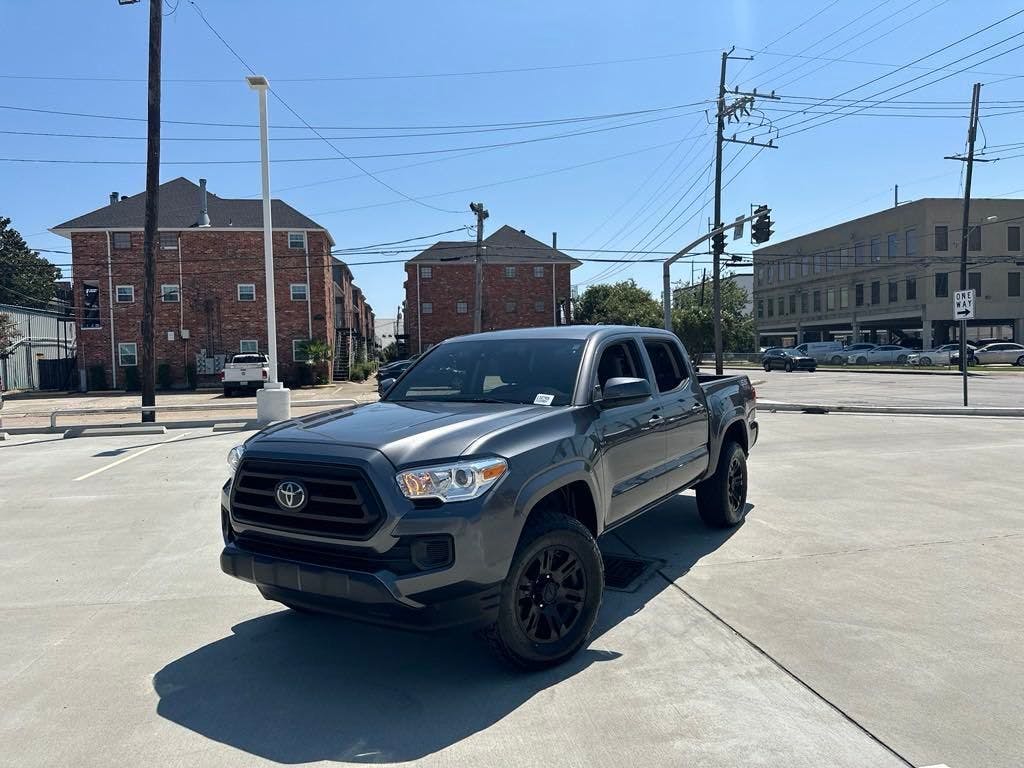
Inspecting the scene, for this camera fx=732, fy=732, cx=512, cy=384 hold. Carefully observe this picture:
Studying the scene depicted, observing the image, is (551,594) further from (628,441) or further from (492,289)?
(492,289)

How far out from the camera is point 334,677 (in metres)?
3.85

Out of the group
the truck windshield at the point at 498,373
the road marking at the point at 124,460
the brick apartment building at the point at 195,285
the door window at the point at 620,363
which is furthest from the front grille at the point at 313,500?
the brick apartment building at the point at 195,285

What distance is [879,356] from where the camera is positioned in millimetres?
53156

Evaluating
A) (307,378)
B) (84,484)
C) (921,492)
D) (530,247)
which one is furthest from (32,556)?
(530,247)

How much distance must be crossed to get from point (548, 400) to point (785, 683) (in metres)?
1.98

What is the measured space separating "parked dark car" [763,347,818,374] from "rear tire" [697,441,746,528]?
4362cm

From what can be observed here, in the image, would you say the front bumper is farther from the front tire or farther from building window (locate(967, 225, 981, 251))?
building window (locate(967, 225, 981, 251))

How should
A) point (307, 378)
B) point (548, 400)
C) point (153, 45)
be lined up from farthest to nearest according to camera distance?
point (307, 378) → point (153, 45) → point (548, 400)

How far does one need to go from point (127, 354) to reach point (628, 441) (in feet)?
137

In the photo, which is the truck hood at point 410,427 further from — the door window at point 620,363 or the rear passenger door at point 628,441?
the door window at point 620,363

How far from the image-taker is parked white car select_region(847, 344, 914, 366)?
2041 inches

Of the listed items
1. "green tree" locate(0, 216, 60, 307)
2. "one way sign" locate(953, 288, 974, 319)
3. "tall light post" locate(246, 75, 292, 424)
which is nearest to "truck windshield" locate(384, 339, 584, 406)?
"tall light post" locate(246, 75, 292, 424)

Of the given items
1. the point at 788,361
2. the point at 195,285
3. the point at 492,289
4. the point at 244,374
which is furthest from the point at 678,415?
the point at 492,289

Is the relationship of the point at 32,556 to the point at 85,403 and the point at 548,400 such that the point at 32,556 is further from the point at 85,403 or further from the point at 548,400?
the point at 85,403
